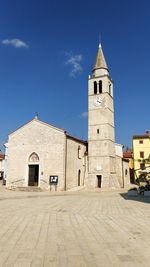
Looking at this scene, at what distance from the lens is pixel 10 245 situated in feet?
22.2

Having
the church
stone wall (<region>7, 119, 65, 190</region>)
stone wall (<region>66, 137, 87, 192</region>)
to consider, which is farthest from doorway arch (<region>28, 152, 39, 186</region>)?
stone wall (<region>66, 137, 87, 192</region>)

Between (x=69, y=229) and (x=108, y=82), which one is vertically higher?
(x=108, y=82)

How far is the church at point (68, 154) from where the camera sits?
3378 centimetres

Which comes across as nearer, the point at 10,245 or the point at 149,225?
the point at 10,245

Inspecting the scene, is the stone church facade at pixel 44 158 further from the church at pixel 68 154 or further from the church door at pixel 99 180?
the church door at pixel 99 180

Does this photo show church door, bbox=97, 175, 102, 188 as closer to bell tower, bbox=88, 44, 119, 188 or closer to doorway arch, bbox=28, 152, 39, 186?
bell tower, bbox=88, 44, 119, 188

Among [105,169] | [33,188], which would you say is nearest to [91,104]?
[105,169]

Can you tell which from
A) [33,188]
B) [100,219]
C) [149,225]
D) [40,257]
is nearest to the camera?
[40,257]

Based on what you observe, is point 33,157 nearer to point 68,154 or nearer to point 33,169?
point 33,169

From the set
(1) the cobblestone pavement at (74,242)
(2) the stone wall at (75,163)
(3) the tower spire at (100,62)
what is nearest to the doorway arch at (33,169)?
(2) the stone wall at (75,163)

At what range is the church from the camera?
33781 millimetres

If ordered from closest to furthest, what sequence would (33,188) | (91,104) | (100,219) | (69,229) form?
(69,229), (100,219), (33,188), (91,104)

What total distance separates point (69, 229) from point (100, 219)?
2.52 metres

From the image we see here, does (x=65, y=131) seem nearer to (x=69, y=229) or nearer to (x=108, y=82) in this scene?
(x=108, y=82)
